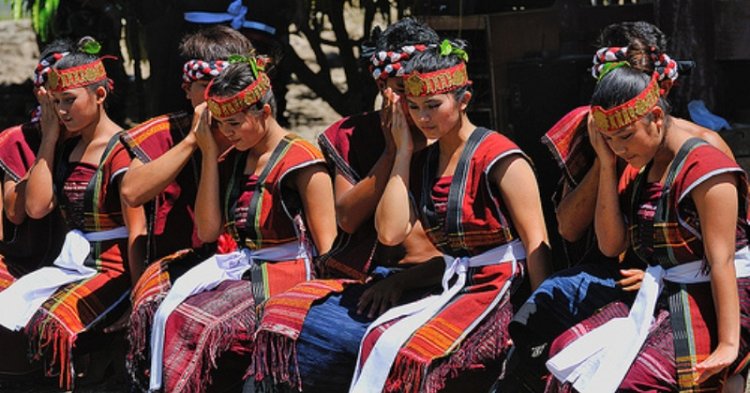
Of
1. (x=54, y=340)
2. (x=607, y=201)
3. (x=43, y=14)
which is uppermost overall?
(x=43, y=14)

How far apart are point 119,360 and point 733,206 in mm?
2604

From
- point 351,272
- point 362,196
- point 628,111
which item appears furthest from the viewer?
point 351,272

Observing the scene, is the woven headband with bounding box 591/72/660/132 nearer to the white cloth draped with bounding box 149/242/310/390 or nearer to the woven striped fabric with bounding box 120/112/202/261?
the white cloth draped with bounding box 149/242/310/390

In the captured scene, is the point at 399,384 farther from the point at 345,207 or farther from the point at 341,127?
the point at 341,127

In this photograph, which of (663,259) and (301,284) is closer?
(663,259)

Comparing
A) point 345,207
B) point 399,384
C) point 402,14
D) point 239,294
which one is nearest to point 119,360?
point 239,294

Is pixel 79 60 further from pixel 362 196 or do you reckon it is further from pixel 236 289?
pixel 362 196

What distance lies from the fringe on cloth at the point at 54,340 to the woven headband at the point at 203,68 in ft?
3.31

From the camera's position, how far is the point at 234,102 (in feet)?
14.2

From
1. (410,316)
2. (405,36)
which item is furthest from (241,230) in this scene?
(405,36)

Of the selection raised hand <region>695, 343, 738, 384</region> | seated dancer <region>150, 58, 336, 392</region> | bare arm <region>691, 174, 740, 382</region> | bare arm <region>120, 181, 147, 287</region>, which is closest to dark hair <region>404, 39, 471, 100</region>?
seated dancer <region>150, 58, 336, 392</region>

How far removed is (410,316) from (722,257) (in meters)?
0.97

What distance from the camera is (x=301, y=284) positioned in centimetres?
436

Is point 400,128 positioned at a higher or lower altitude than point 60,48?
A: lower
